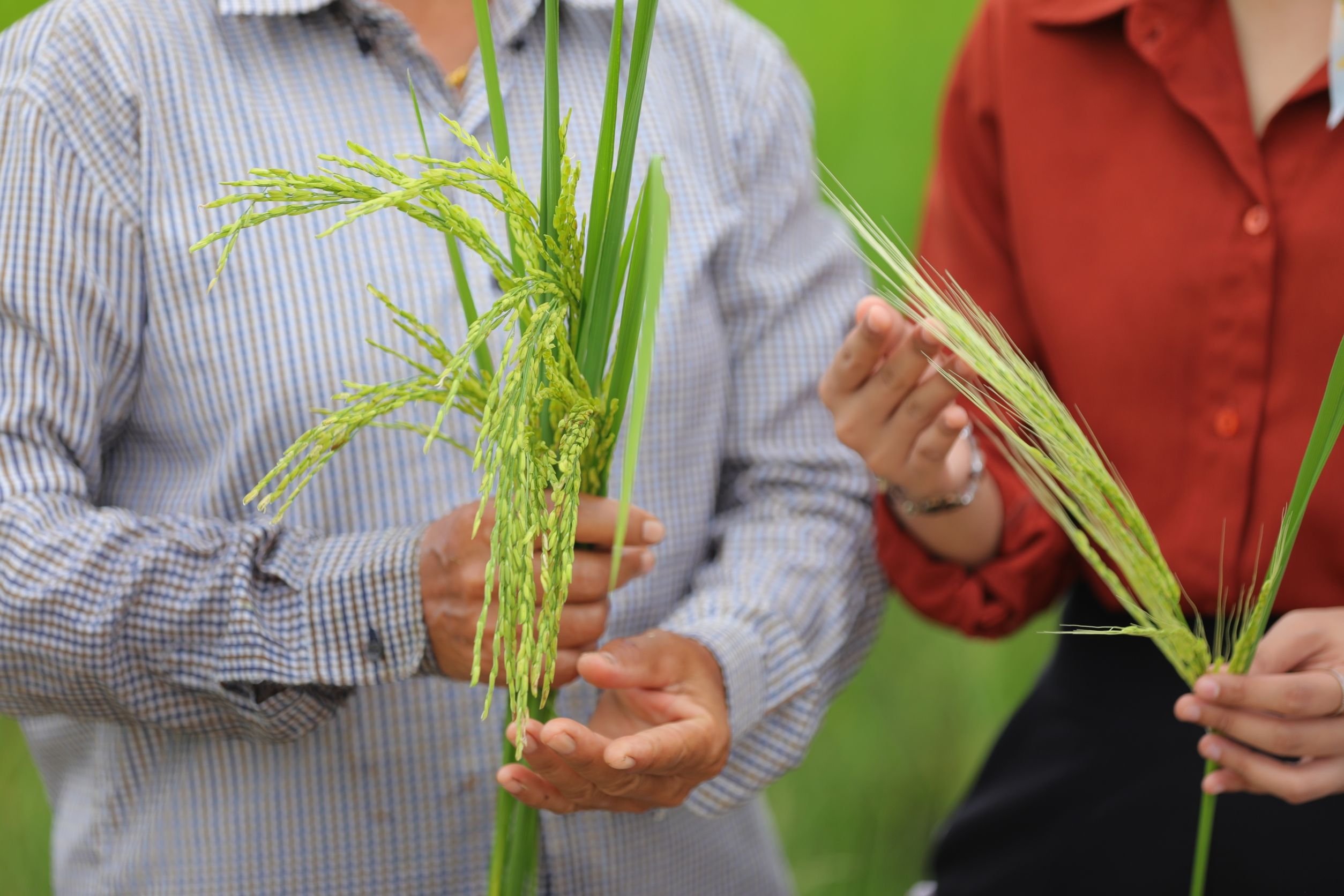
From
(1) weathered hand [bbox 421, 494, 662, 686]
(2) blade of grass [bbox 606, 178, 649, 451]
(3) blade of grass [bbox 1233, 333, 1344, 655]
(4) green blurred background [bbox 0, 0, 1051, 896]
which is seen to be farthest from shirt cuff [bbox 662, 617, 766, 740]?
(4) green blurred background [bbox 0, 0, 1051, 896]

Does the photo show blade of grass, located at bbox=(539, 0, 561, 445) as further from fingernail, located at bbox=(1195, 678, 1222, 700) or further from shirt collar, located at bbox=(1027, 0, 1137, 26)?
shirt collar, located at bbox=(1027, 0, 1137, 26)

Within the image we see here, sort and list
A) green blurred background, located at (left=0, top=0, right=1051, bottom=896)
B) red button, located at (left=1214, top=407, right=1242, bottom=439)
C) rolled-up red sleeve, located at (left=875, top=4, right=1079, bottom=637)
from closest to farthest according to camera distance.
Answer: red button, located at (left=1214, top=407, right=1242, bottom=439), rolled-up red sleeve, located at (left=875, top=4, right=1079, bottom=637), green blurred background, located at (left=0, top=0, right=1051, bottom=896)

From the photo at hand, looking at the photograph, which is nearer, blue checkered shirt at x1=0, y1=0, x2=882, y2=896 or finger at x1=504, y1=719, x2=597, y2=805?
finger at x1=504, y1=719, x2=597, y2=805

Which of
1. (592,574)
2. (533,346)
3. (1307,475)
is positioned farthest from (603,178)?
(1307,475)

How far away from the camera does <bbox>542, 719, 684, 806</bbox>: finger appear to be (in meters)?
0.86

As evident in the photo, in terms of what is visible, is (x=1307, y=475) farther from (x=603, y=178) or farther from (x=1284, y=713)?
(x=603, y=178)

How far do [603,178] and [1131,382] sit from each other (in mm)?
612

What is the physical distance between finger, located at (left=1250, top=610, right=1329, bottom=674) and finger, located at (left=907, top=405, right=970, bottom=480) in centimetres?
27

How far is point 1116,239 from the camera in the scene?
47.9 inches

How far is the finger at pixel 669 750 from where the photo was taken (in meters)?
0.89

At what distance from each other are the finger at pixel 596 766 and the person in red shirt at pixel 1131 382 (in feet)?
1.03

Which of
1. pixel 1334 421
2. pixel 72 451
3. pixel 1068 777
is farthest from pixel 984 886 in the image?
pixel 72 451

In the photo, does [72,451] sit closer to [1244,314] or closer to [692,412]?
[692,412]

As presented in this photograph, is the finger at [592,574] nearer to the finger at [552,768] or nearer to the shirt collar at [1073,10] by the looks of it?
the finger at [552,768]
